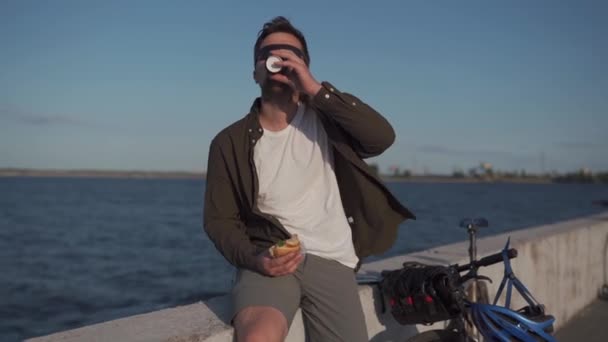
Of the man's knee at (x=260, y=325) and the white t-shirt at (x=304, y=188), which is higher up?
the white t-shirt at (x=304, y=188)

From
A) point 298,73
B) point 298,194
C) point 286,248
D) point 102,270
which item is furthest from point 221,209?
point 102,270

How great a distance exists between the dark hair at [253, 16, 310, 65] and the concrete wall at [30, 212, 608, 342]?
1.35 m

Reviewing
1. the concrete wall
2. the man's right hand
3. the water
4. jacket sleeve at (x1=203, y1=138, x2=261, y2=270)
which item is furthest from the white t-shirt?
the water

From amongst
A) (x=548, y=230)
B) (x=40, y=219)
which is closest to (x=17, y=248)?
(x=40, y=219)

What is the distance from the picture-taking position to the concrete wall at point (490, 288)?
2.46 m

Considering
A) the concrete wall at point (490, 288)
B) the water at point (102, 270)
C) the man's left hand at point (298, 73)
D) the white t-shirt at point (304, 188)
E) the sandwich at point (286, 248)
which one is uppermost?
the man's left hand at point (298, 73)

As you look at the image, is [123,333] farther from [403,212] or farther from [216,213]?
[403,212]

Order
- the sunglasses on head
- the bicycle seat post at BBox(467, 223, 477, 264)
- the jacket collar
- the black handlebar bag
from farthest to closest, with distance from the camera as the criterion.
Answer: the bicycle seat post at BBox(467, 223, 477, 264) → the black handlebar bag → the jacket collar → the sunglasses on head

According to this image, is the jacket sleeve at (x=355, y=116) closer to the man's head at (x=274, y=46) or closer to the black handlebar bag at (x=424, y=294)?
the man's head at (x=274, y=46)

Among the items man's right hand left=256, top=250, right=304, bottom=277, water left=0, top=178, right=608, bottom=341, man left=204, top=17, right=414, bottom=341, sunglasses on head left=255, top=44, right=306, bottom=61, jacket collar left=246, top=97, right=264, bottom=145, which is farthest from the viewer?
water left=0, top=178, right=608, bottom=341

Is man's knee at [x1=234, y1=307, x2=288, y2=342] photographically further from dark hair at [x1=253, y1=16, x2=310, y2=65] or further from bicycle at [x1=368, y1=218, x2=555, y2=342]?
dark hair at [x1=253, y1=16, x2=310, y2=65]

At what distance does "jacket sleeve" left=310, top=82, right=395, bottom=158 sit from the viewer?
2.41 meters

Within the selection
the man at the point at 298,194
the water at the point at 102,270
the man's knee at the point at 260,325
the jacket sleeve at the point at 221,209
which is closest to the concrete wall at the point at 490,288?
the man's knee at the point at 260,325

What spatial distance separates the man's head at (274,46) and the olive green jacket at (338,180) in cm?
18
